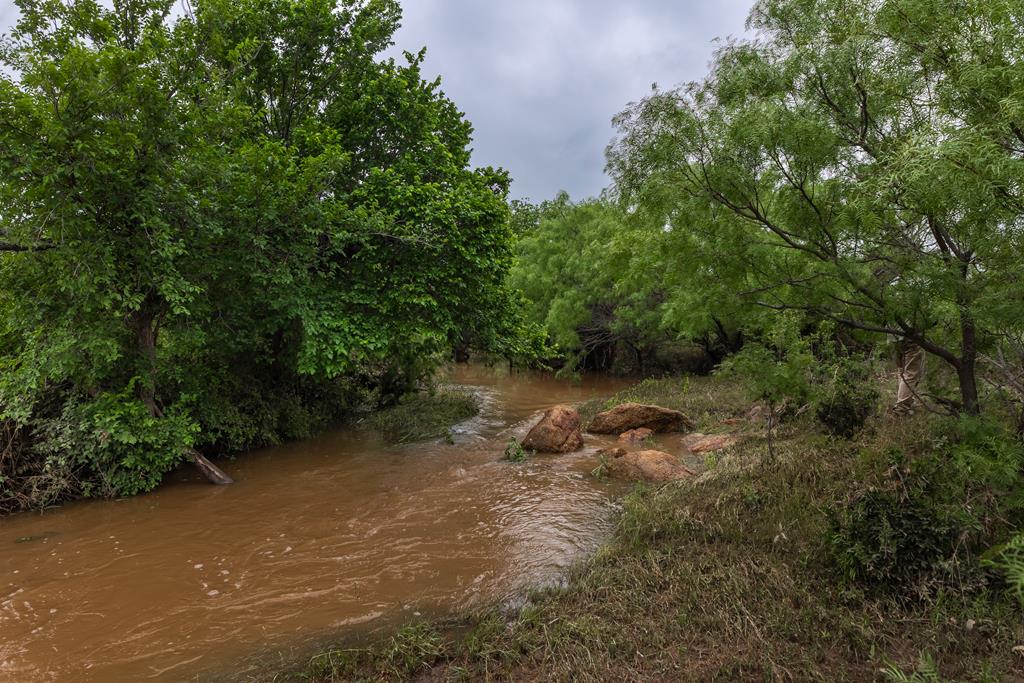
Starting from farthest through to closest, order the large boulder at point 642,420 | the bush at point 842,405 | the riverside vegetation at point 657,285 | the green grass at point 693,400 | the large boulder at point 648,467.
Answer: the green grass at point 693,400
the large boulder at point 642,420
the large boulder at point 648,467
the bush at point 842,405
the riverside vegetation at point 657,285

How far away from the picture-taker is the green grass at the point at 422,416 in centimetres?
1276

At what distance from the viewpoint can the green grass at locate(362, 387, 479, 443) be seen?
12761 millimetres

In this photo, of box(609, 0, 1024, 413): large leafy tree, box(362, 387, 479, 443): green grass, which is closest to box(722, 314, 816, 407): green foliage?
box(609, 0, 1024, 413): large leafy tree

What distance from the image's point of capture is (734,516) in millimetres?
5766

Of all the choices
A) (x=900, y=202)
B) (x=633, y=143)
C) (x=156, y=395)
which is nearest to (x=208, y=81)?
(x=156, y=395)

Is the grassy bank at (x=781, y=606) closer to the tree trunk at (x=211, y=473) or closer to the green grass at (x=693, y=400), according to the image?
the tree trunk at (x=211, y=473)

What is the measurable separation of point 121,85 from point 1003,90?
9.73m

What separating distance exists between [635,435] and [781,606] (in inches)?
296

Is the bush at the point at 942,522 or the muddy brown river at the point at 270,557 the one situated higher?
the bush at the point at 942,522

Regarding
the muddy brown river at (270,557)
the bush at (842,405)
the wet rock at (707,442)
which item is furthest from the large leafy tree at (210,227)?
the bush at (842,405)

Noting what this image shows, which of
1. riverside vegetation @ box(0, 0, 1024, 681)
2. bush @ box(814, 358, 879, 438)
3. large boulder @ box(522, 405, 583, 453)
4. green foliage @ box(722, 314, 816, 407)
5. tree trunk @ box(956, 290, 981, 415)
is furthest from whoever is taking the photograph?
large boulder @ box(522, 405, 583, 453)

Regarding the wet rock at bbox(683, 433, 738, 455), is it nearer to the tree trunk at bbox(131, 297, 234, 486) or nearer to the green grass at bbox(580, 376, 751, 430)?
the green grass at bbox(580, 376, 751, 430)

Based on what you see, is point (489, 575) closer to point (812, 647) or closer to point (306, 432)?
point (812, 647)

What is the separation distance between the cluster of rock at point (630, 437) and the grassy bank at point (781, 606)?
288cm
